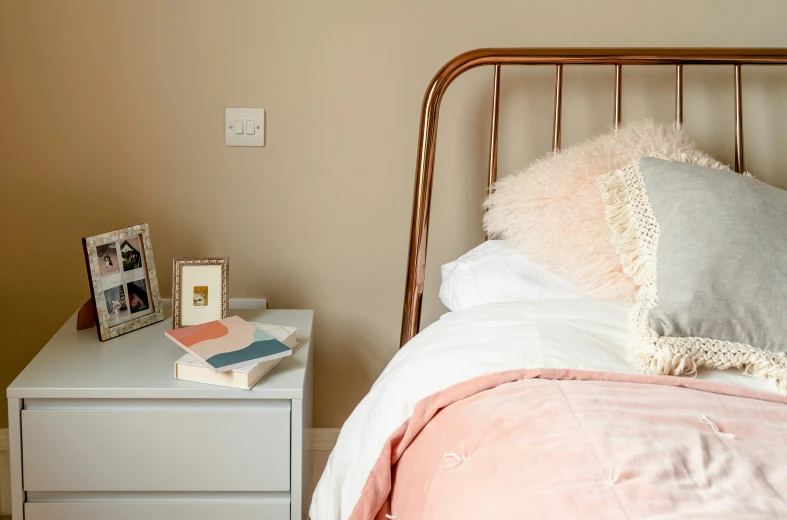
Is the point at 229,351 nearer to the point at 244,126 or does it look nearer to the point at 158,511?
the point at 158,511

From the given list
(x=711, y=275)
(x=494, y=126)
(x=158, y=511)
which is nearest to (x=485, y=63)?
(x=494, y=126)

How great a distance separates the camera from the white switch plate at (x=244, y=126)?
5.88 feet

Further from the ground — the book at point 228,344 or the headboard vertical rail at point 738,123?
the headboard vertical rail at point 738,123

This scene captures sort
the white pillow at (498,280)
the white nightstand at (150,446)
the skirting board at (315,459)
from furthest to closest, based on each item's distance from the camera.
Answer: the skirting board at (315,459) < the white pillow at (498,280) < the white nightstand at (150,446)

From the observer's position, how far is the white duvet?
1.12 metres

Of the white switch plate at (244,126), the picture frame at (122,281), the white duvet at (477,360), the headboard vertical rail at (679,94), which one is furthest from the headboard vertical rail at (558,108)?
the picture frame at (122,281)

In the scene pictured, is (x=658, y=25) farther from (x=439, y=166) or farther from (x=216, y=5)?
(x=216, y=5)

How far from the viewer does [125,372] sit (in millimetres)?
1405

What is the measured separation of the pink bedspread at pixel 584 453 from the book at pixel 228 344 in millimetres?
379

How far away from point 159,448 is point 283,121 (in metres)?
0.82

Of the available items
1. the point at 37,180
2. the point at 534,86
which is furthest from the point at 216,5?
the point at 534,86

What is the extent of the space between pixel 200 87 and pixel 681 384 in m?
1.27

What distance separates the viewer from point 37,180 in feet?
5.87

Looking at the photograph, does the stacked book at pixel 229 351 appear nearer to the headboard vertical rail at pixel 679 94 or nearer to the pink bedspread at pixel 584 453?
the pink bedspread at pixel 584 453
